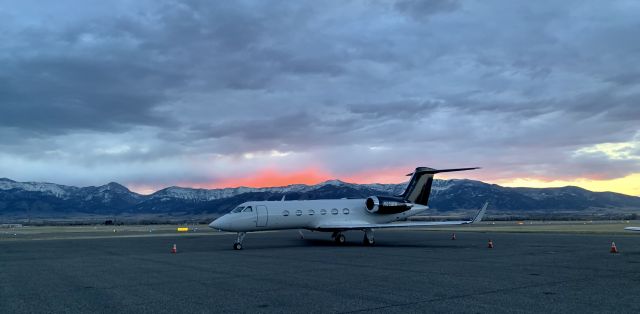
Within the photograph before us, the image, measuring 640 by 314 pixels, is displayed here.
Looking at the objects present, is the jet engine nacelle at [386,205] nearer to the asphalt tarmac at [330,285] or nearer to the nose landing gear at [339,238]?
the nose landing gear at [339,238]

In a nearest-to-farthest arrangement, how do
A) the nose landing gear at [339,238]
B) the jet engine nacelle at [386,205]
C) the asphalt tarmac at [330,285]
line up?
the asphalt tarmac at [330,285]
the nose landing gear at [339,238]
the jet engine nacelle at [386,205]

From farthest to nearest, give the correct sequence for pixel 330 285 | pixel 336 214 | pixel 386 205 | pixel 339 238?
pixel 386 205
pixel 336 214
pixel 339 238
pixel 330 285

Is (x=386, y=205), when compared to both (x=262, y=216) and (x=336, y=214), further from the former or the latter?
(x=262, y=216)

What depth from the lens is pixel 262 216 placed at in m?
30.0

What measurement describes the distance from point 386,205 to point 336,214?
12.6ft

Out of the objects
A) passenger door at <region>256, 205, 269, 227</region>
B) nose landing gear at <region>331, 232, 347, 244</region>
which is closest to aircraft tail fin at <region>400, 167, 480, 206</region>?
nose landing gear at <region>331, 232, 347, 244</region>

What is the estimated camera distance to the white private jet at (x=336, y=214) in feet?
95.6

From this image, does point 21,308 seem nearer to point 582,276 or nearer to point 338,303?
point 338,303

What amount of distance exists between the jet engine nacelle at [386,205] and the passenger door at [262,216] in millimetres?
7944

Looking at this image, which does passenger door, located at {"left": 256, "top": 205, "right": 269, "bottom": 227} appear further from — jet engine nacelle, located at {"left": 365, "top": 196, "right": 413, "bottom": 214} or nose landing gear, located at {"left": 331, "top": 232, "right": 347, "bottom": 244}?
jet engine nacelle, located at {"left": 365, "top": 196, "right": 413, "bottom": 214}

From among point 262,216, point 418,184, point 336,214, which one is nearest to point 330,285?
point 262,216

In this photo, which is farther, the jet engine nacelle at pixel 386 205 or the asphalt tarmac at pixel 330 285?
the jet engine nacelle at pixel 386 205

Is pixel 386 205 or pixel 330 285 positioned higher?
pixel 386 205

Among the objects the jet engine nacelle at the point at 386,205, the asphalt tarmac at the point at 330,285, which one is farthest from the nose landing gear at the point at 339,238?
the asphalt tarmac at the point at 330,285
